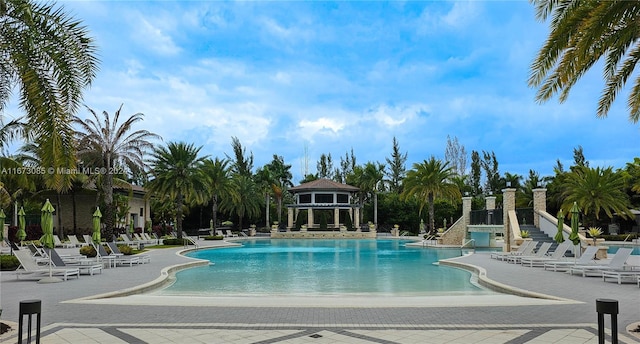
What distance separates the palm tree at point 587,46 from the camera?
749 cm

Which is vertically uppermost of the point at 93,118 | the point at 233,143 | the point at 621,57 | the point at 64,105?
the point at 233,143

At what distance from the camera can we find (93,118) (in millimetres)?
26500

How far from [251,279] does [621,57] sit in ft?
37.8

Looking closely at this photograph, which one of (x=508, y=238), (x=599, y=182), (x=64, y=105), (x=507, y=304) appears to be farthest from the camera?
(x=599, y=182)

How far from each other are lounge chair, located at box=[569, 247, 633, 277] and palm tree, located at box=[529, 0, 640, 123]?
5253 mm

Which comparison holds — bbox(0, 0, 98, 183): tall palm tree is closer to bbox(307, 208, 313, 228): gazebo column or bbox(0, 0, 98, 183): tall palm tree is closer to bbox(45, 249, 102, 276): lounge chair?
bbox(45, 249, 102, 276): lounge chair

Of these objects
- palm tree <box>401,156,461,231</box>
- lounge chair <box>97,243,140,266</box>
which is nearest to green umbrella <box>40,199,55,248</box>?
lounge chair <box>97,243,140,266</box>

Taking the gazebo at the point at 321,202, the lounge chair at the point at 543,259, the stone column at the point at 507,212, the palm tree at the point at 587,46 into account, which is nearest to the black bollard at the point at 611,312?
the palm tree at the point at 587,46

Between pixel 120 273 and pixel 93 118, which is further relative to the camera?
pixel 93 118

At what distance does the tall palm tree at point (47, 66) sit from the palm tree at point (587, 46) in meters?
7.98

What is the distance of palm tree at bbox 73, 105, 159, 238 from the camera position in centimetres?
2636

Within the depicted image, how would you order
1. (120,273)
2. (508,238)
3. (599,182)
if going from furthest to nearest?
1. (599,182)
2. (508,238)
3. (120,273)

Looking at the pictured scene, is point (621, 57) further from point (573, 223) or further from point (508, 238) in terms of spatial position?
point (508, 238)

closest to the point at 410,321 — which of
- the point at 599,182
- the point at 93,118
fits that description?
the point at 93,118
